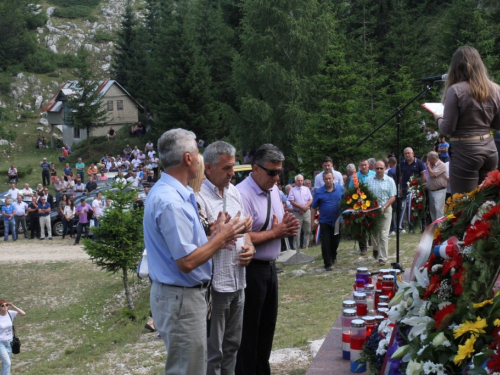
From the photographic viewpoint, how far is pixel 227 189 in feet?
17.3

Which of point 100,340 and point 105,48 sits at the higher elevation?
point 105,48

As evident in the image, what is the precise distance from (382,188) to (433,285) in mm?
9158

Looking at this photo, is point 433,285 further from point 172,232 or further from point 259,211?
point 259,211

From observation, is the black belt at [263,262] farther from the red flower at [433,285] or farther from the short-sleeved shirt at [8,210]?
the short-sleeved shirt at [8,210]

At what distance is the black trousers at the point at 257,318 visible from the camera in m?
5.55

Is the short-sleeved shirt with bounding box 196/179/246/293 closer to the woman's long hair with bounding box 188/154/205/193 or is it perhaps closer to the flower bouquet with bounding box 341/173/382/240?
the woman's long hair with bounding box 188/154/205/193

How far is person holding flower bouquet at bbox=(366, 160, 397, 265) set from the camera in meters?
12.5

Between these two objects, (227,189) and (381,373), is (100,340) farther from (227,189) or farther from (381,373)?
(381,373)

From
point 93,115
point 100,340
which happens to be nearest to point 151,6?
point 93,115

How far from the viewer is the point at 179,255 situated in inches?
161

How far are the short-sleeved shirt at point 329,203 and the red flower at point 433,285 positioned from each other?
906 cm

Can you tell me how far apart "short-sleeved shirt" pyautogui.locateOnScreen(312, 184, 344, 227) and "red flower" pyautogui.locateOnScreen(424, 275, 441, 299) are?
9.06 meters

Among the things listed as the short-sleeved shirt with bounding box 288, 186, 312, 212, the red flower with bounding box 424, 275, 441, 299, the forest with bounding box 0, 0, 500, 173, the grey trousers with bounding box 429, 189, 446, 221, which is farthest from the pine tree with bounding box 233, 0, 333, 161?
the red flower with bounding box 424, 275, 441, 299

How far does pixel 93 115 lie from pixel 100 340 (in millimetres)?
43560
